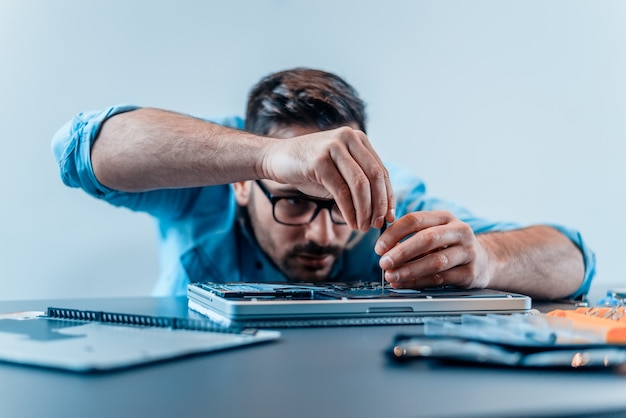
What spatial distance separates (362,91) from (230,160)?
48.2 inches

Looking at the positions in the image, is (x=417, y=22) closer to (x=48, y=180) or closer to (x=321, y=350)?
(x=48, y=180)

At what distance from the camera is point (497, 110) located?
257 cm

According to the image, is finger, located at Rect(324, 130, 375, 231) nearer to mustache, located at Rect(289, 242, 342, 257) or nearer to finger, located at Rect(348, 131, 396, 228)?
finger, located at Rect(348, 131, 396, 228)

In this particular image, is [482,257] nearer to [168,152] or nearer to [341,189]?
[341,189]

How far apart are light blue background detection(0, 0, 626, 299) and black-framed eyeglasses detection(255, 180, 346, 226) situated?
685 mm

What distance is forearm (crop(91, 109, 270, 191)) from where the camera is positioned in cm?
128

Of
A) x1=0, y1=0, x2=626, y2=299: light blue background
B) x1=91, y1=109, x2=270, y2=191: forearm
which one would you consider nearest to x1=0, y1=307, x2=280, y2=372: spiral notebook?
x1=91, y1=109, x2=270, y2=191: forearm

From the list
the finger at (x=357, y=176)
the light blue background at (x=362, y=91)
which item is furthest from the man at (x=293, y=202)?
the light blue background at (x=362, y=91)

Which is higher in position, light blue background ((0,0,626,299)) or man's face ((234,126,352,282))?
light blue background ((0,0,626,299))

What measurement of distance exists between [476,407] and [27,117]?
6.17 ft

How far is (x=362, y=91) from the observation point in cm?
241

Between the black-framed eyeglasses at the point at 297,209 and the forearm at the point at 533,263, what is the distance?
36 cm

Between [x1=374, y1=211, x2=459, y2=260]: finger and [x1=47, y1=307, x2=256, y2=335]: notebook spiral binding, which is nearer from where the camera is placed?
[x1=47, y1=307, x2=256, y2=335]: notebook spiral binding

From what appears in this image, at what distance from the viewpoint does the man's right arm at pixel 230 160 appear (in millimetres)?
1036
